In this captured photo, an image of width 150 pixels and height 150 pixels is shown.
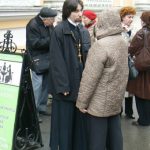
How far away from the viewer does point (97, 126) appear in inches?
171

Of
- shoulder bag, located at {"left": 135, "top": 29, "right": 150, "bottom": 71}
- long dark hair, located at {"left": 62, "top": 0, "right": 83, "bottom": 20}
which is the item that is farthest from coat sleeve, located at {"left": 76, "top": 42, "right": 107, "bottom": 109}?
shoulder bag, located at {"left": 135, "top": 29, "right": 150, "bottom": 71}

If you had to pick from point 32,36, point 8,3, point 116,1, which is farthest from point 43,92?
point 116,1

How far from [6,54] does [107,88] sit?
1.00m

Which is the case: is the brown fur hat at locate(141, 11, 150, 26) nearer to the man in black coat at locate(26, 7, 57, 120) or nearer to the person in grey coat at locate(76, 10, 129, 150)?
the man in black coat at locate(26, 7, 57, 120)

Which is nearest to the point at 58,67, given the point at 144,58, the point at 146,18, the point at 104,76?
the point at 104,76

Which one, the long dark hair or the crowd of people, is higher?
the long dark hair

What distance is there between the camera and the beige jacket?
A: 4.08 m

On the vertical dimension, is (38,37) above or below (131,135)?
above

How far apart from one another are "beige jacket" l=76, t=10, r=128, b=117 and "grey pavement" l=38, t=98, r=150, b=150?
136 centimetres

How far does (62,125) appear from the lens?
474 centimetres

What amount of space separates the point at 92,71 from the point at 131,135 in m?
2.14

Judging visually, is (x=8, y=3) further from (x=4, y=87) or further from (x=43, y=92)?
(x=4, y=87)

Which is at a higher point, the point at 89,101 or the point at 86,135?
the point at 89,101

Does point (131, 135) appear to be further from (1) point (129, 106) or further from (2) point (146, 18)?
(2) point (146, 18)
